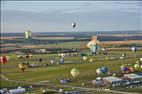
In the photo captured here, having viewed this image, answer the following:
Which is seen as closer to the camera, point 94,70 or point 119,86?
point 119,86

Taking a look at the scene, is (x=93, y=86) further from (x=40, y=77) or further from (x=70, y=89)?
(x=40, y=77)

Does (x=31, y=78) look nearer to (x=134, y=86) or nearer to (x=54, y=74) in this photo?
(x=54, y=74)

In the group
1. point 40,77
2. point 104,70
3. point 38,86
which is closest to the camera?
point 38,86

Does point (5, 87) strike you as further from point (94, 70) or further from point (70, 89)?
point (94, 70)

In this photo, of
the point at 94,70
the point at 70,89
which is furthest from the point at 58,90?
the point at 94,70

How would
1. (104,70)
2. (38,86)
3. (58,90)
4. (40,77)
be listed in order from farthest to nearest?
(40,77) → (104,70) → (38,86) → (58,90)

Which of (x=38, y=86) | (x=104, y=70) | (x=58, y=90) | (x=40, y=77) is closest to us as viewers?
(x=58, y=90)

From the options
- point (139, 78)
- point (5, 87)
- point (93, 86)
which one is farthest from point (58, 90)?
point (139, 78)

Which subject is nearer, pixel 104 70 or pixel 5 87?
pixel 5 87
